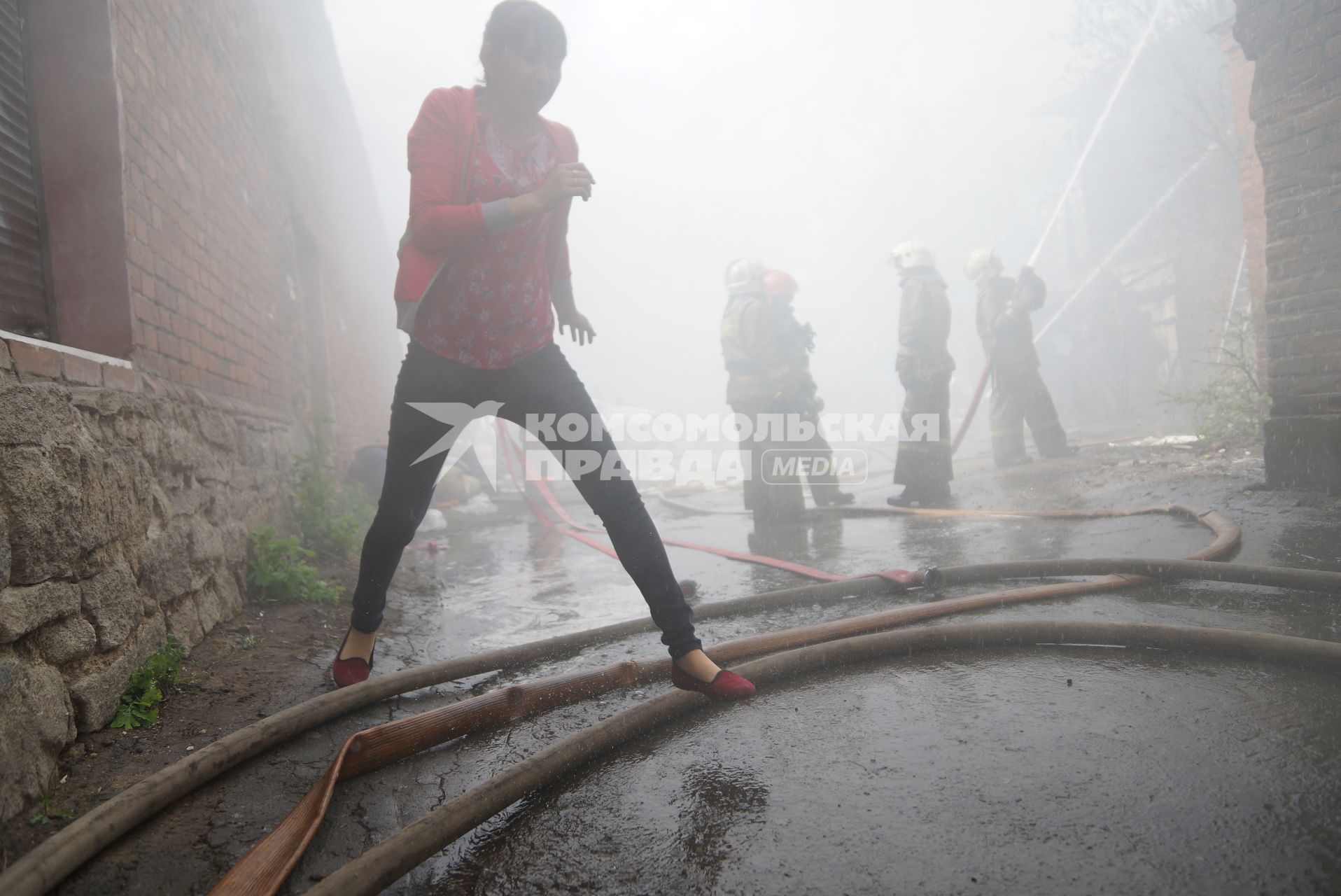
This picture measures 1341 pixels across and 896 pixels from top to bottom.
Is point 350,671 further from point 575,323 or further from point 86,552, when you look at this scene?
point 575,323

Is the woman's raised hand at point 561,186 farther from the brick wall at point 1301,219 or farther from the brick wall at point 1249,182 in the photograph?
the brick wall at point 1249,182

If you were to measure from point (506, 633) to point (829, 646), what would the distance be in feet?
5.01

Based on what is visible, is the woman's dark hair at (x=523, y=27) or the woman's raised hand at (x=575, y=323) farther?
the woman's raised hand at (x=575, y=323)

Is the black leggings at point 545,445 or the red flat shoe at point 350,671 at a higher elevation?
the black leggings at point 545,445

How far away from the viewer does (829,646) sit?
2.03 metres

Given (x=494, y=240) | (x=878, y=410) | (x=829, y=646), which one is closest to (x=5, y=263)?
(x=494, y=240)

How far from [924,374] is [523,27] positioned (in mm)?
5035

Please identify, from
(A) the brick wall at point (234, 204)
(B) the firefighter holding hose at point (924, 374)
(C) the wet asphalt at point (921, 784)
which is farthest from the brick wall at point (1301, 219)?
(A) the brick wall at point (234, 204)

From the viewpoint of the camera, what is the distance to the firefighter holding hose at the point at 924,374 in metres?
6.13

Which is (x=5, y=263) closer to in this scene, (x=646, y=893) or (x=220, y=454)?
(x=220, y=454)

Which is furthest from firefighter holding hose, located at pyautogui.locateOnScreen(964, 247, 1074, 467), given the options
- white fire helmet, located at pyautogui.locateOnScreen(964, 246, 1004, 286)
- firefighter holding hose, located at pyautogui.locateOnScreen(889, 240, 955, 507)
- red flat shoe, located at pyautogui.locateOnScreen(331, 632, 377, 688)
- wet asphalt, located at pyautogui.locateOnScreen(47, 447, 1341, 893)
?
→ red flat shoe, located at pyautogui.locateOnScreen(331, 632, 377, 688)

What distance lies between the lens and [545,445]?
2055 millimetres

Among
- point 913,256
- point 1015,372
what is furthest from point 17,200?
point 1015,372

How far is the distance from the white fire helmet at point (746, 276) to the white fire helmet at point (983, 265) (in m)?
3.52
